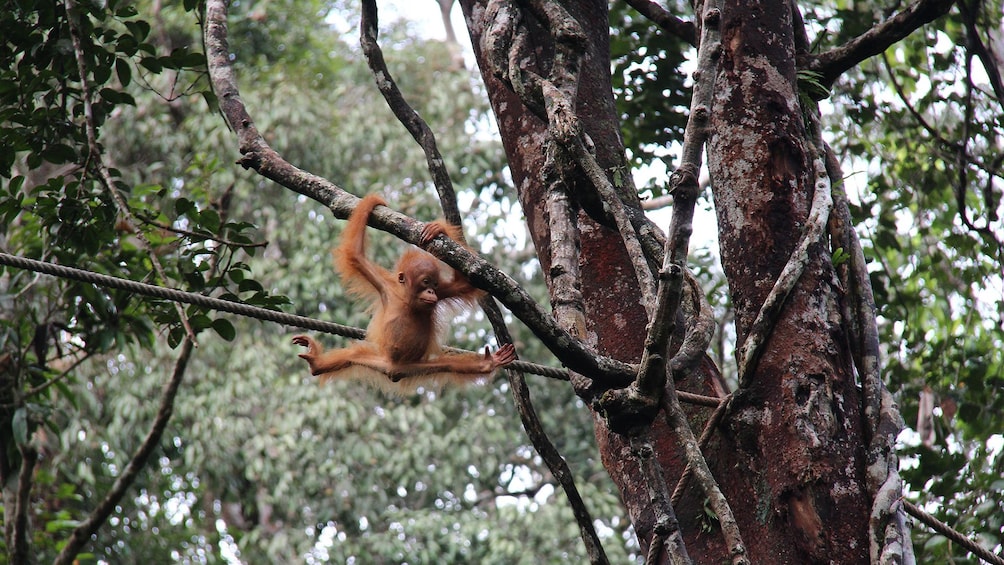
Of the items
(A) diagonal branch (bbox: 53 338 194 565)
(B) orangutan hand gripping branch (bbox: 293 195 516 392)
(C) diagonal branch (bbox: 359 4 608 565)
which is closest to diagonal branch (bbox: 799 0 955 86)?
(C) diagonal branch (bbox: 359 4 608 565)

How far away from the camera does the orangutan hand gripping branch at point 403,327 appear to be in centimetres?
350

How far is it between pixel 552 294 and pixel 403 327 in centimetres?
145

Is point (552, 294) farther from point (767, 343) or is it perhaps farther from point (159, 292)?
point (159, 292)

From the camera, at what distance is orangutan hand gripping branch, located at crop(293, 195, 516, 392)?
3.50 metres

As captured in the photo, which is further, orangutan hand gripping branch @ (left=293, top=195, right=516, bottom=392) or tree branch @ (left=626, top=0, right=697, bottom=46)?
orangutan hand gripping branch @ (left=293, top=195, right=516, bottom=392)

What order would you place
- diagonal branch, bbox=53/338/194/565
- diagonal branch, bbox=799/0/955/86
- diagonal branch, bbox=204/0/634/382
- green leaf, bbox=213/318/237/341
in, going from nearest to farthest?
diagonal branch, bbox=204/0/634/382
diagonal branch, bbox=799/0/955/86
green leaf, bbox=213/318/237/341
diagonal branch, bbox=53/338/194/565

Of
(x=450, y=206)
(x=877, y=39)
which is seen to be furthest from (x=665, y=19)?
(x=450, y=206)

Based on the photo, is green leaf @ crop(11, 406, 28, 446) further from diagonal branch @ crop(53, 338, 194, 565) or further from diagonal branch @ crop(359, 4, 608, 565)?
diagonal branch @ crop(359, 4, 608, 565)

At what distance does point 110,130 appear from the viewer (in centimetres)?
948

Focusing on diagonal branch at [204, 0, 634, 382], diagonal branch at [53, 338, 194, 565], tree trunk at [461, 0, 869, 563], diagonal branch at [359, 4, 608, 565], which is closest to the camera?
diagonal branch at [204, 0, 634, 382]

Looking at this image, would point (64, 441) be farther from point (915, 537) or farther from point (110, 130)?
point (915, 537)

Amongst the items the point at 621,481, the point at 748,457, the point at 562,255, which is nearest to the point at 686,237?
the point at 562,255

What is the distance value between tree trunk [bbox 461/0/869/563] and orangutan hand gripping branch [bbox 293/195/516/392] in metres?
0.77

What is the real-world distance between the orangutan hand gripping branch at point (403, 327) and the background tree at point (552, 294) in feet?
0.95
